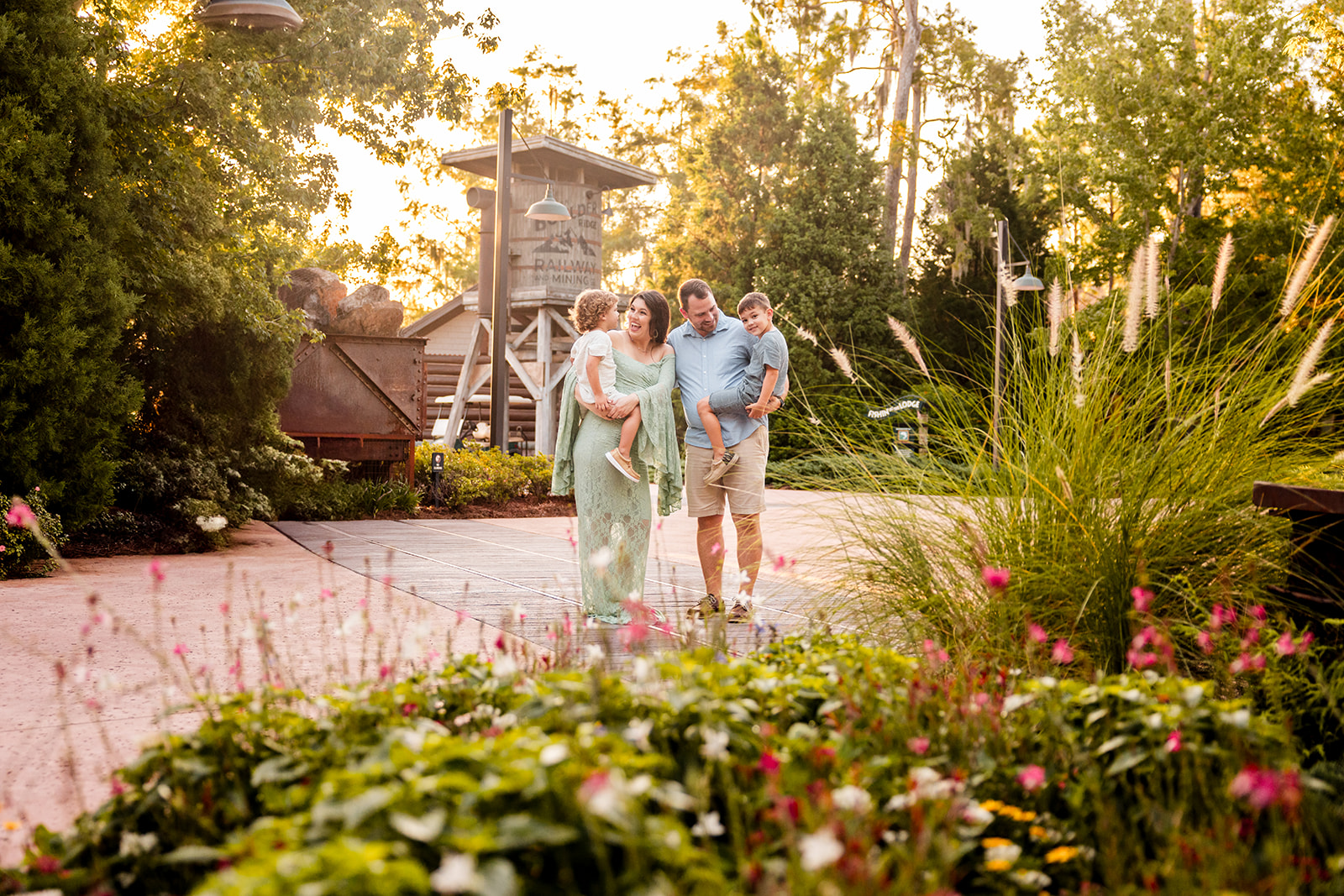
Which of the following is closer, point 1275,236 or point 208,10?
point 208,10

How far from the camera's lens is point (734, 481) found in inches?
243

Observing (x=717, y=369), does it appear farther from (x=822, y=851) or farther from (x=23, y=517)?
(x=822, y=851)

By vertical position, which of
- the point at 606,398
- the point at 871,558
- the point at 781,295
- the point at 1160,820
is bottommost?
the point at 1160,820

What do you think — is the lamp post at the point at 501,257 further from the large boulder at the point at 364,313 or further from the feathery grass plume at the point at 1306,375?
the feathery grass plume at the point at 1306,375

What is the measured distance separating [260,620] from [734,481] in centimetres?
370

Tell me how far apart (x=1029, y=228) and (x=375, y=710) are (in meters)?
25.5

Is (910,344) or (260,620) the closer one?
(260,620)

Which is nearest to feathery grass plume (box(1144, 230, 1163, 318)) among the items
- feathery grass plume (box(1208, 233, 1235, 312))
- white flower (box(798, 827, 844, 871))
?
feathery grass plume (box(1208, 233, 1235, 312))

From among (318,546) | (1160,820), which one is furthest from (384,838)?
Result: (318,546)

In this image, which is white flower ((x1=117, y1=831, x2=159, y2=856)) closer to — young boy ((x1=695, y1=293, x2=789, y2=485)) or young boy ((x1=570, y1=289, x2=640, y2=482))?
young boy ((x1=570, y1=289, x2=640, y2=482))

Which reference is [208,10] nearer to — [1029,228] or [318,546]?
[318,546]

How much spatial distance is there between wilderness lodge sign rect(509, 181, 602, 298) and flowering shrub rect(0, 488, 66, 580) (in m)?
13.0

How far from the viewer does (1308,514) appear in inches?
137

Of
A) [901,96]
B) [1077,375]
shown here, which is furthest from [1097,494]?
[901,96]
